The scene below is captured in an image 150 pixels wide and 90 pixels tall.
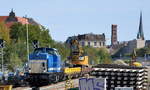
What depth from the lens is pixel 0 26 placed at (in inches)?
3917

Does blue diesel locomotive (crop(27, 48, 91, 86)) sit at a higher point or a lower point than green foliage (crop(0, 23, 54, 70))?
lower

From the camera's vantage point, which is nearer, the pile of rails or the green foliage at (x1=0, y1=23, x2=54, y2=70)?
the pile of rails

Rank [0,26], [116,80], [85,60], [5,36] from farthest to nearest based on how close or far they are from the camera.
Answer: [0,26] < [5,36] < [85,60] < [116,80]

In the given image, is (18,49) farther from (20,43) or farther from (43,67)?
(43,67)

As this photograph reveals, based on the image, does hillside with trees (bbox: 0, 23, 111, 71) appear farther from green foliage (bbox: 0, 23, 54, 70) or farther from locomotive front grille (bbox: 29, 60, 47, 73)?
locomotive front grille (bbox: 29, 60, 47, 73)

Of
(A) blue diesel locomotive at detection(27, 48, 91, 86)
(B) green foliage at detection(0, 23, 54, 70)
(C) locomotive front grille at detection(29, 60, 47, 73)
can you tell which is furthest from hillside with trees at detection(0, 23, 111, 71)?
(C) locomotive front grille at detection(29, 60, 47, 73)

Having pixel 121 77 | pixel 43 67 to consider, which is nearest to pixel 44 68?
pixel 43 67

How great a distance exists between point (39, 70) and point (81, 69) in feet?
35.1

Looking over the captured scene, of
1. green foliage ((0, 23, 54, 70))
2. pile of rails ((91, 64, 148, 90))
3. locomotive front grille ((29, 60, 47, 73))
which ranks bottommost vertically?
pile of rails ((91, 64, 148, 90))

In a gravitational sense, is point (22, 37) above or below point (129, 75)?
above

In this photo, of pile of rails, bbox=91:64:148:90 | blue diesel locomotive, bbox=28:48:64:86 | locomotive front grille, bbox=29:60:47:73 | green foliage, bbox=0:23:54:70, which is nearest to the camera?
pile of rails, bbox=91:64:148:90

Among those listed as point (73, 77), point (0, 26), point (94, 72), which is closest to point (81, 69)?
point (73, 77)

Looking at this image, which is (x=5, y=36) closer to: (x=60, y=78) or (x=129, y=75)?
(x=60, y=78)

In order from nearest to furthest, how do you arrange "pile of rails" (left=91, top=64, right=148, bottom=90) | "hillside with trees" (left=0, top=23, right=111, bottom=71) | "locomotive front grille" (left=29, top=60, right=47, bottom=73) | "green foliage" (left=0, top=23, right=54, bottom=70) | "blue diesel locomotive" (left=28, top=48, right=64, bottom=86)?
"pile of rails" (left=91, top=64, right=148, bottom=90)
"blue diesel locomotive" (left=28, top=48, right=64, bottom=86)
"locomotive front grille" (left=29, top=60, right=47, bottom=73)
"green foliage" (left=0, top=23, right=54, bottom=70)
"hillside with trees" (left=0, top=23, right=111, bottom=71)
